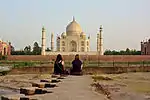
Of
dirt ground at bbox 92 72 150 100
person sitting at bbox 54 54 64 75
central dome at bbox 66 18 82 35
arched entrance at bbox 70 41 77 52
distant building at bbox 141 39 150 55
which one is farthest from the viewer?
arched entrance at bbox 70 41 77 52

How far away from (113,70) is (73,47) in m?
38.5

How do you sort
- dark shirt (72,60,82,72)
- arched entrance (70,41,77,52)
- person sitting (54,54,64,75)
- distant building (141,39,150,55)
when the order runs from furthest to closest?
arched entrance (70,41,77,52)
distant building (141,39,150,55)
dark shirt (72,60,82,72)
person sitting (54,54,64,75)

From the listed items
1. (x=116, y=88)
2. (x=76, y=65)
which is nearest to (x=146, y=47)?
(x=76, y=65)

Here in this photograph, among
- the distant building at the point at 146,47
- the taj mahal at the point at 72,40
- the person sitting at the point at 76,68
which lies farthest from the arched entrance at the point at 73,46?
the person sitting at the point at 76,68

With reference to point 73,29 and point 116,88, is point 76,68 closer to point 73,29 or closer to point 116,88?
point 116,88

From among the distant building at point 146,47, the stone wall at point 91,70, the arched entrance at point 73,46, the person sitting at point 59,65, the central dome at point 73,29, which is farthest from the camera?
the arched entrance at point 73,46

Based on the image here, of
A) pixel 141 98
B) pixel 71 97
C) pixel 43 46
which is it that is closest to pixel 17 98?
pixel 71 97

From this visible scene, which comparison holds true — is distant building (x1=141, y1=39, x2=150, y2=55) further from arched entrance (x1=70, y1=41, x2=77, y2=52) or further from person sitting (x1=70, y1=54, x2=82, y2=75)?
person sitting (x1=70, y1=54, x2=82, y2=75)

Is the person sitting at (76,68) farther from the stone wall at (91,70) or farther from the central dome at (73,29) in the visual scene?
the central dome at (73,29)

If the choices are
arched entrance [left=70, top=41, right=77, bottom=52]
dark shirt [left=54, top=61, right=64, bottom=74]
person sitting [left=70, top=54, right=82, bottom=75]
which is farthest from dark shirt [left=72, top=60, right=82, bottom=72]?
arched entrance [left=70, top=41, right=77, bottom=52]

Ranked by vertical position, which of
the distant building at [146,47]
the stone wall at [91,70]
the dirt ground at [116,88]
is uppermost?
the distant building at [146,47]

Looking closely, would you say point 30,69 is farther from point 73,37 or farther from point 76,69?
point 73,37

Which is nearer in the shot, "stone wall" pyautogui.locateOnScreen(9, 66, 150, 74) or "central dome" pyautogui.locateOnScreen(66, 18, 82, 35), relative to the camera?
"stone wall" pyautogui.locateOnScreen(9, 66, 150, 74)

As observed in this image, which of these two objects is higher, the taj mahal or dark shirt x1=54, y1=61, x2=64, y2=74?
the taj mahal
